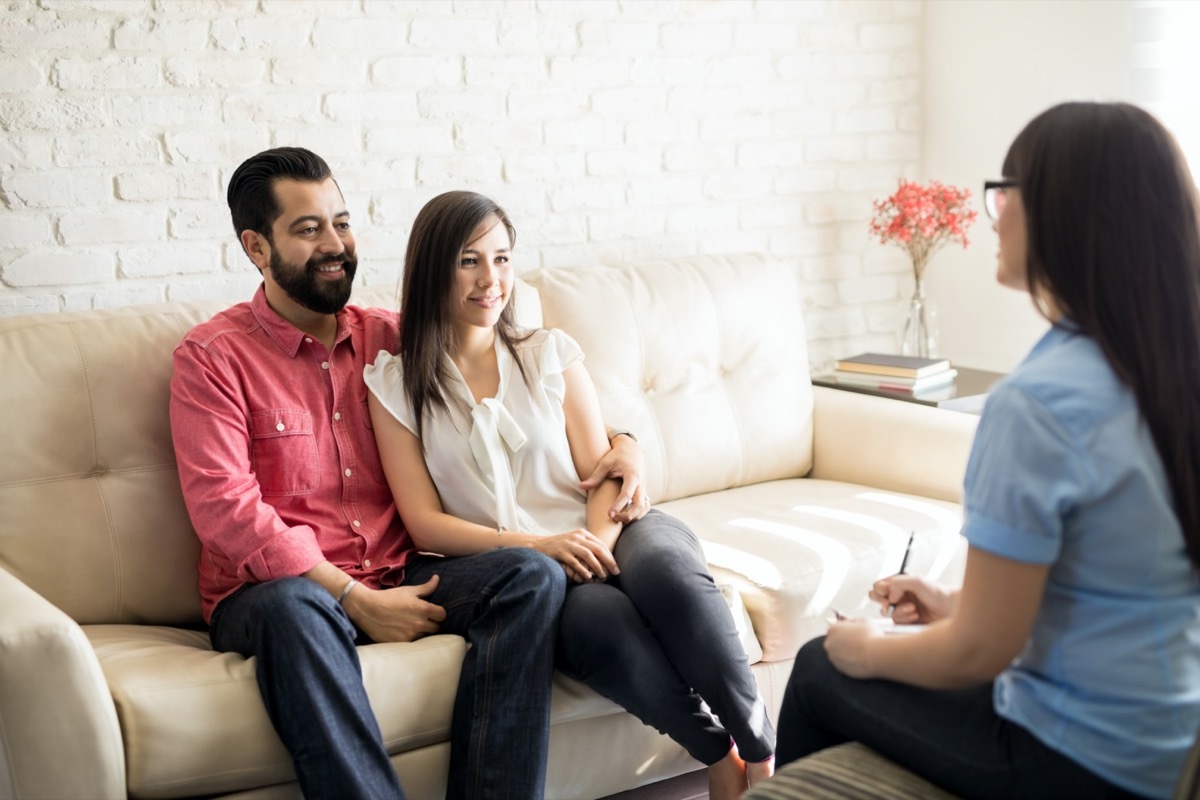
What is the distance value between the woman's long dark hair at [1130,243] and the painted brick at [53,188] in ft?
5.99

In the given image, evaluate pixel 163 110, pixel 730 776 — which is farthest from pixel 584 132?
pixel 730 776

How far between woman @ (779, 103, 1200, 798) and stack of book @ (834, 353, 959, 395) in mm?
1699

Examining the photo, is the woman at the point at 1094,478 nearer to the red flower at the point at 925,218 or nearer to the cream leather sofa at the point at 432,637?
the cream leather sofa at the point at 432,637

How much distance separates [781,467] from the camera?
9.27 feet

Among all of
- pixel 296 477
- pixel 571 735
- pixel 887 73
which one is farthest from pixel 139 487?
pixel 887 73

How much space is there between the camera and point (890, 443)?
2711mm

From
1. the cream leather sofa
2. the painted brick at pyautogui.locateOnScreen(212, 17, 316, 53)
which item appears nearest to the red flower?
the cream leather sofa

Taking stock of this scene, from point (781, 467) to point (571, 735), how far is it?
1.07 metres

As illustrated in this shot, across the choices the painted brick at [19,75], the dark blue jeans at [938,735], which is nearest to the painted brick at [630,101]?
the painted brick at [19,75]

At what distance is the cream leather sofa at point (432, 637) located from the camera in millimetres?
1635

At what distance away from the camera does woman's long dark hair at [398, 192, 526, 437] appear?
209 cm

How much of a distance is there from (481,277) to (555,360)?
207mm

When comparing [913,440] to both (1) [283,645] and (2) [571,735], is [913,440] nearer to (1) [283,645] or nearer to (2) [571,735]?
(2) [571,735]

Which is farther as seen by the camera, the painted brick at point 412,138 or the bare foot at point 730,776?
the painted brick at point 412,138
